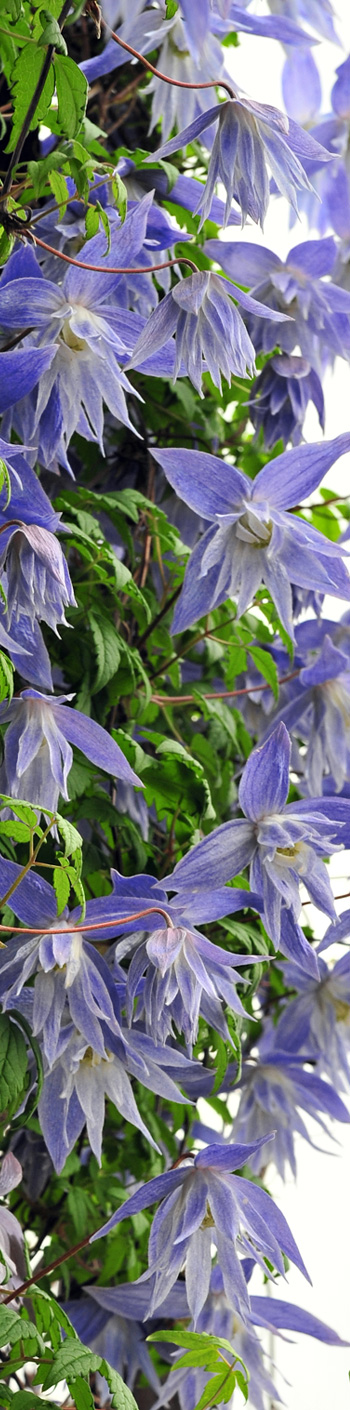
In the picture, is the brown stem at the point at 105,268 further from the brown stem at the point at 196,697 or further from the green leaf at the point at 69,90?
the brown stem at the point at 196,697

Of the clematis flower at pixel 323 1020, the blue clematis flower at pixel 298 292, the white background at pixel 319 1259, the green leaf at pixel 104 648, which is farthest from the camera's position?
the white background at pixel 319 1259

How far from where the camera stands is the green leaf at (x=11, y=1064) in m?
0.65

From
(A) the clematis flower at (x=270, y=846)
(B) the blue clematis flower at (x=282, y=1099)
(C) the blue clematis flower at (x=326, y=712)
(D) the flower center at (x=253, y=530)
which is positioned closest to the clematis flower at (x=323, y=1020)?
(B) the blue clematis flower at (x=282, y=1099)

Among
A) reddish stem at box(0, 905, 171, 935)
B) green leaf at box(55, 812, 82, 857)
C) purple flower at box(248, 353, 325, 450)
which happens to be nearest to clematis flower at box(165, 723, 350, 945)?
reddish stem at box(0, 905, 171, 935)

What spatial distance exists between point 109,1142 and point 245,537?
558 mm

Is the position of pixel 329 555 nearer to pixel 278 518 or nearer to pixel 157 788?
pixel 278 518

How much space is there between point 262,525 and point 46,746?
0.18m

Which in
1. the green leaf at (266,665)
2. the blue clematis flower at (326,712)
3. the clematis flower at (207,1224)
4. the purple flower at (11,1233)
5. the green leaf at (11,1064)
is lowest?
the purple flower at (11,1233)

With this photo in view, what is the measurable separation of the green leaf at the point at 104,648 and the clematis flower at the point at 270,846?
5.4 inches

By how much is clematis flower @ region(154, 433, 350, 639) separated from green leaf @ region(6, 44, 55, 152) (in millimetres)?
186

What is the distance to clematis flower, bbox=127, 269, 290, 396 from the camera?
0.63m

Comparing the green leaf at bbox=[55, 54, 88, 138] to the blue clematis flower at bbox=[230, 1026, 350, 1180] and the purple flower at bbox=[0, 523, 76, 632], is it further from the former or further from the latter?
the blue clematis flower at bbox=[230, 1026, 350, 1180]

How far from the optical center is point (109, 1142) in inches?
40.0

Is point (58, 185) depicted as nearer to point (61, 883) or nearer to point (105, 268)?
point (105, 268)
